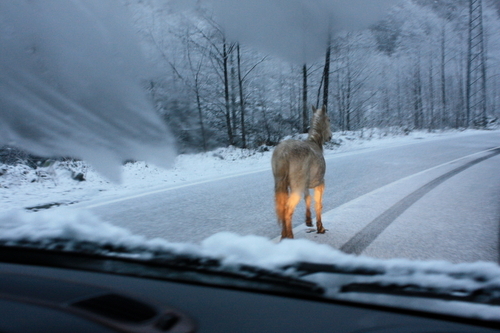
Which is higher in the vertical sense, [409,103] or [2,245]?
[409,103]

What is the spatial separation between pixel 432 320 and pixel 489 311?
0.19 m

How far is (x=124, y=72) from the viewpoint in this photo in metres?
4.65

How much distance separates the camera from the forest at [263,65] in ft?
13.2

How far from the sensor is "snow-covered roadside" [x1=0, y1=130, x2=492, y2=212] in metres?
4.54

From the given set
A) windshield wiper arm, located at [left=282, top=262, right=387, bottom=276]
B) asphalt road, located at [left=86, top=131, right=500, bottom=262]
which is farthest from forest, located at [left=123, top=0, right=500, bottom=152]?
windshield wiper arm, located at [left=282, top=262, right=387, bottom=276]

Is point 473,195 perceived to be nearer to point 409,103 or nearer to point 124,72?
point 124,72

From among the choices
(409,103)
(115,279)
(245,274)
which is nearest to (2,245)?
(115,279)

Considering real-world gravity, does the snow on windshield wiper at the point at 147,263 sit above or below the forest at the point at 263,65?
below

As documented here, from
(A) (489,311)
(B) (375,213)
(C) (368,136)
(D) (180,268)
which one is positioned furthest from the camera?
(C) (368,136)

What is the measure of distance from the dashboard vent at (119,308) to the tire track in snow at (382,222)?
1.99m

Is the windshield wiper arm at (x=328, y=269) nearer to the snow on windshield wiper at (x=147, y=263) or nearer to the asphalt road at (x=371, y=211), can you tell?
the snow on windshield wiper at (x=147, y=263)

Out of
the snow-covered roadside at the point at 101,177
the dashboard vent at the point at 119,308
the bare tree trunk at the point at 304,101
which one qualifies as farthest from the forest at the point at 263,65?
the dashboard vent at the point at 119,308

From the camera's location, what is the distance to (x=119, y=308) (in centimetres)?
117

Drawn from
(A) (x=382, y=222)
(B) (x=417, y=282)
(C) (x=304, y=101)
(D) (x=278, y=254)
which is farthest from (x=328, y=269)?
(C) (x=304, y=101)
